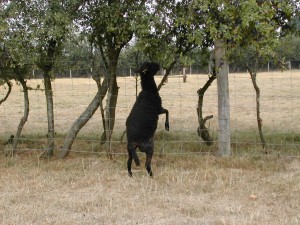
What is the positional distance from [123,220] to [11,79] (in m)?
5.21

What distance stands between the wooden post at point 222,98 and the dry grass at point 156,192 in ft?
1.44

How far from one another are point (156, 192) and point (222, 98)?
2.92 meters

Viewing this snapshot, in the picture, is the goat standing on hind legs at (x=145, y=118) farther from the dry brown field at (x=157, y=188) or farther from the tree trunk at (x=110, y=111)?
the tree trunk at (x=110, y=111)

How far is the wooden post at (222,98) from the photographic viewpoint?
325 inches

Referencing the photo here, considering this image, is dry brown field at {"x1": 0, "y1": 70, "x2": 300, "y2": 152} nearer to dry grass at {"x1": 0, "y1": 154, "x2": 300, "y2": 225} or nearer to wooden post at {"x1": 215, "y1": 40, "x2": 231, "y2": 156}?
wooden post at {"x1": 215, "y1": 40, "x2": 231, "y2": 156}

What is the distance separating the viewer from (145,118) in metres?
7.11

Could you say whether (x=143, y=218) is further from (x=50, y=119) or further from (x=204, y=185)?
(x=50, y=119)

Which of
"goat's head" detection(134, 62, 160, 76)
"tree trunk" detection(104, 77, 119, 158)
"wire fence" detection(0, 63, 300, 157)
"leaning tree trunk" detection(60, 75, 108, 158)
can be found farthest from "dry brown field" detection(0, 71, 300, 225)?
"goat's head" detection(134, 62, 160, 76)

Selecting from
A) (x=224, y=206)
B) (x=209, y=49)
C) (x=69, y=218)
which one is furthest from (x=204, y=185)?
(x=209, y=49)

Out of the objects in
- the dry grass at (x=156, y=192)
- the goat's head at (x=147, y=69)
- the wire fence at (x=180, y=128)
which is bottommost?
the dry grass at (x=156, y=192)

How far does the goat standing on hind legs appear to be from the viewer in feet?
23.2

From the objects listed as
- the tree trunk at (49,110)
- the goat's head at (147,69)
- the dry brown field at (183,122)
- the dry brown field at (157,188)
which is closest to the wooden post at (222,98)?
the dry brown field at (157,188)

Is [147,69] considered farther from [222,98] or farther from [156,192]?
[156,192]

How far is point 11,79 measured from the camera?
9.16m
